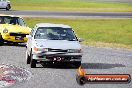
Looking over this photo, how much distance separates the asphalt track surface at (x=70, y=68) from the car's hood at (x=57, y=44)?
0.76m

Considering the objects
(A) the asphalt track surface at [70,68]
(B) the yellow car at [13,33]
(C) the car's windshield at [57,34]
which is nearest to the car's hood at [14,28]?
(B) the yellow car at [13,33]

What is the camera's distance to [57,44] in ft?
54.0

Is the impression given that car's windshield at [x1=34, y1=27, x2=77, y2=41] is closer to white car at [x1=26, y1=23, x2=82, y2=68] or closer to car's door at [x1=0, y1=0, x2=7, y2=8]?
white car at [x1=26, y1=23, x2=82, y2=68]

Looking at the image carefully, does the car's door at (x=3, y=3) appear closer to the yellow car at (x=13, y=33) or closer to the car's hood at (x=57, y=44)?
the yellow car at (x=13, y=33)

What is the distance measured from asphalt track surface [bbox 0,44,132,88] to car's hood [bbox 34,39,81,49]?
2.49 ft

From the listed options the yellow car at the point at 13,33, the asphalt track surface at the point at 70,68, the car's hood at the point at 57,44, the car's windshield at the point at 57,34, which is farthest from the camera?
the yellow car at the point at 13,33

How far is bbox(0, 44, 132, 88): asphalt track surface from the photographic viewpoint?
12.3 m

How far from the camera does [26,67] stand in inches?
647

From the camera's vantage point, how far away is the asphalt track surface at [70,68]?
12.3 meters

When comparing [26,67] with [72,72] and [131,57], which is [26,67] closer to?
[72,72]

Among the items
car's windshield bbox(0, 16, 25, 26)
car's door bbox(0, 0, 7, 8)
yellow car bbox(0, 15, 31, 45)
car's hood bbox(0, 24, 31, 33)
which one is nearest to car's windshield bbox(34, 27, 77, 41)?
yellow car bbox(0, 15, 31, 45)

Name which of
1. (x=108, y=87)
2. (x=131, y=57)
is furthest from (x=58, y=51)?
(x=131, y=57)

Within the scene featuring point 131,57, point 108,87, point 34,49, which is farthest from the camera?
point 131,57

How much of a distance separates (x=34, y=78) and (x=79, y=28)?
1038 inches
